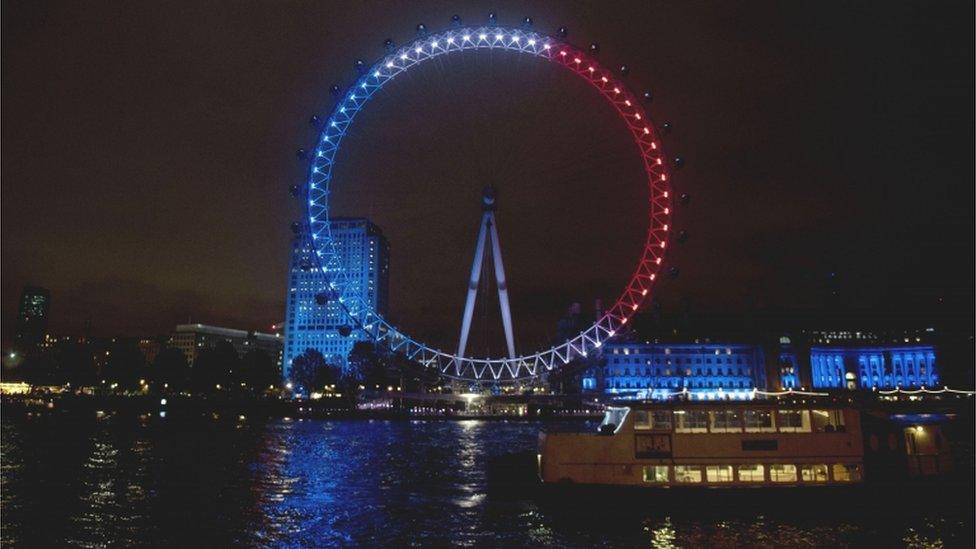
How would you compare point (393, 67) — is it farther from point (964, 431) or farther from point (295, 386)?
point (295, 386)

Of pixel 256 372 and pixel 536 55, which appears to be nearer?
pixel 536 55

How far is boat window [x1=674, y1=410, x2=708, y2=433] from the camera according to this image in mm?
27281

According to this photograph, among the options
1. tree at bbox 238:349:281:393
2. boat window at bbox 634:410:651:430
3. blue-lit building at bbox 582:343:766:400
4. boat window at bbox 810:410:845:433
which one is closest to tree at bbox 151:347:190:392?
tree at bbox 238:349:281:393

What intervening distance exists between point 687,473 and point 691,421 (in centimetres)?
200

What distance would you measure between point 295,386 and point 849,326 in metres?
118

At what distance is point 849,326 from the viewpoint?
155 metres

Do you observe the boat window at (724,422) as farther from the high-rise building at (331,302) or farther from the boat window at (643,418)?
the high-rise building at (331,302)

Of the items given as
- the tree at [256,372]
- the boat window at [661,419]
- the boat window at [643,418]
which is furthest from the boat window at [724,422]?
the tree at [256,372]

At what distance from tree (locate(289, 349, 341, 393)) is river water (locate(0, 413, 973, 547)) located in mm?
88186

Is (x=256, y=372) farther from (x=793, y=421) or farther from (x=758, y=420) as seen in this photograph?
(x=793, y=421)

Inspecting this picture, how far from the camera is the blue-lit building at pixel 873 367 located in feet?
455

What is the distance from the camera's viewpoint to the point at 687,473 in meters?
27.3

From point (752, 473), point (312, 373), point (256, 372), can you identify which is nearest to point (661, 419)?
point (752, 473)

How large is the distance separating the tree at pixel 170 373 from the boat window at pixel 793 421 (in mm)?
111542
